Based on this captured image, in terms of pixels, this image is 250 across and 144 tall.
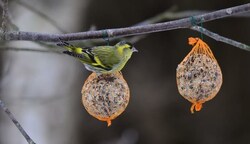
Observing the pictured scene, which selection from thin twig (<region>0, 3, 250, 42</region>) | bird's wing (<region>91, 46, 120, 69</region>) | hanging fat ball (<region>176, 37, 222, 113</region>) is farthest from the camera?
bird's wing (<region>91, 46, 120, 69</region>)

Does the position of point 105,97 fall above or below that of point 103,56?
below

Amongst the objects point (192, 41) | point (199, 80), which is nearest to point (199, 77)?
point (199, 80)

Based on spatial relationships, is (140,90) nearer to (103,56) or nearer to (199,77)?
(103,56)

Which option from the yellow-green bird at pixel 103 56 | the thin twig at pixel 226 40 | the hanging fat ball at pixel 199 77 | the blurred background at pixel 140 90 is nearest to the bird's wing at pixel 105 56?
the yellow-green bird at pixel 103 56

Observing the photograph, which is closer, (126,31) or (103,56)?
(126,31)

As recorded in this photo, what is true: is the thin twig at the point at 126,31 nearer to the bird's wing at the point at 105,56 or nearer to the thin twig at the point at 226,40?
the thin twig at the point at 226,40

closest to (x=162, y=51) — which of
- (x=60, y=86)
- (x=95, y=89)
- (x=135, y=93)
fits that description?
(x=135, y=93)

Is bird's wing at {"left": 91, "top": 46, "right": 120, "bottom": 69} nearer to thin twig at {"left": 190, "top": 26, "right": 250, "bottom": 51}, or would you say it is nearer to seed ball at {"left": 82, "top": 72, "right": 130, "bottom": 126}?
seed ball at {"left": 82, "top": 72, "right": 130, "bottom": 126}

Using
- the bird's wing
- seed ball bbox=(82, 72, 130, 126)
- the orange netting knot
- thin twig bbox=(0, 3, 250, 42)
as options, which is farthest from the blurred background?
thin twig bbox=(0, 3, 250, 42)
